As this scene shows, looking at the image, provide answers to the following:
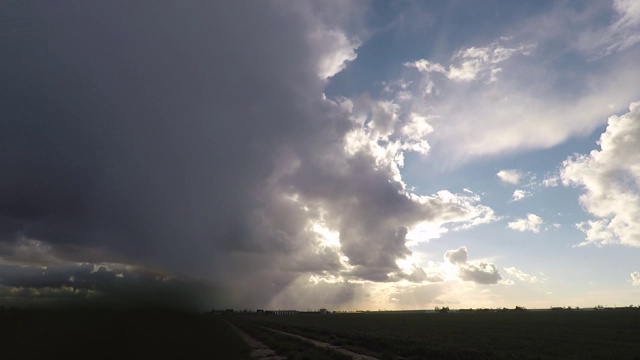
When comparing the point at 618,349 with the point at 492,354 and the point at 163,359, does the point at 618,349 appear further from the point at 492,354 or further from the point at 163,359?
the point at 163,359

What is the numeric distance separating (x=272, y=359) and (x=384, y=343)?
16314mm

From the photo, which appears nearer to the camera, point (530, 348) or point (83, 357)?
point (83, 357)

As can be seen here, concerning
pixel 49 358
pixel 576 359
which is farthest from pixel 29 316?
pixel 576 359

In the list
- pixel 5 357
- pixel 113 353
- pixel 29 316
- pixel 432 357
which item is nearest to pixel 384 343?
pixel 432 357

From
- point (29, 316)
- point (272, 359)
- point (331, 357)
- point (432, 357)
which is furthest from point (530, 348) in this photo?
point (29, 316)

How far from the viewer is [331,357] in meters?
37.6

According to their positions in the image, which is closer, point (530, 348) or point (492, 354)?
point (492, 354)

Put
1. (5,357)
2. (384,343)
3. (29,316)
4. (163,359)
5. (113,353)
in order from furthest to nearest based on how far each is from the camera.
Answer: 1. (29,316)
2. (384,343)
3. (5,357)
4. (113,353)
5. (163,359)

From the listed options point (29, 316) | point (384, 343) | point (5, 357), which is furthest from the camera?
point (29, 316)

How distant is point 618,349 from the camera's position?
4200cm

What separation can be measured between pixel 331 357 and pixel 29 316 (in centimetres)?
17228

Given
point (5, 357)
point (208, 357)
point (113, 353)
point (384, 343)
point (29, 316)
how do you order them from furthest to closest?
point (29, 316) < point (384, 343) < point (5, 357) < point (113, 353) < point (208, 357)

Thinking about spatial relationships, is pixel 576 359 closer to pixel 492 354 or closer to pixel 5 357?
pixel 492 354

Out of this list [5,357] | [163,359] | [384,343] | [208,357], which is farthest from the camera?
[384,343]
